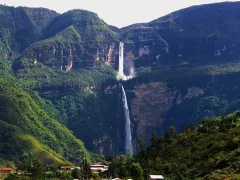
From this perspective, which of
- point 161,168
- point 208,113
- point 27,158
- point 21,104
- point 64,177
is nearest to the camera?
point 161,168

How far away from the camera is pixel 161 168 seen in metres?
92.6

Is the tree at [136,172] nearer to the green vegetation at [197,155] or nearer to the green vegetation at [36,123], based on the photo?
the green vegetation at [197,155]

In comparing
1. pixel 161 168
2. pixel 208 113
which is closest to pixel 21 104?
pixel 208 113

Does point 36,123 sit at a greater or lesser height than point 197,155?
lesser

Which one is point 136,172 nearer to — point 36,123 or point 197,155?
point 197,155

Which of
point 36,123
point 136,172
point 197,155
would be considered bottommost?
point 36,123

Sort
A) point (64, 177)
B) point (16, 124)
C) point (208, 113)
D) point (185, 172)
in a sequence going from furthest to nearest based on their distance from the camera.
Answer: point (208, 113)
point (16, 124)
point (64, 177)
point (185, 172)

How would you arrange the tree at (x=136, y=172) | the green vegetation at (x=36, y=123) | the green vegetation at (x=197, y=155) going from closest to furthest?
the green vegetation at (x=197, y=155) → the tree at (x=136, y=172) → the green vegetation at (x=36, y=123)

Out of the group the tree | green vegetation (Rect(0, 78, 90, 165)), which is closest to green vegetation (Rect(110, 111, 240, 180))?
the tree

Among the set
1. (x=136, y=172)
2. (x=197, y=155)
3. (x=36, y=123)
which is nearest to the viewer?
(x=136, y=172)

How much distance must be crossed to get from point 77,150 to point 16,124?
938 inches

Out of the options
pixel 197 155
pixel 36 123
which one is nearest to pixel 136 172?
pixel 197 155

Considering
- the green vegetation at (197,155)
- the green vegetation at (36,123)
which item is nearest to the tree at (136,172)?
the green vegetation at (197,155)

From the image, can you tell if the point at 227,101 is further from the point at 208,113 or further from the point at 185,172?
the point at 185,172
